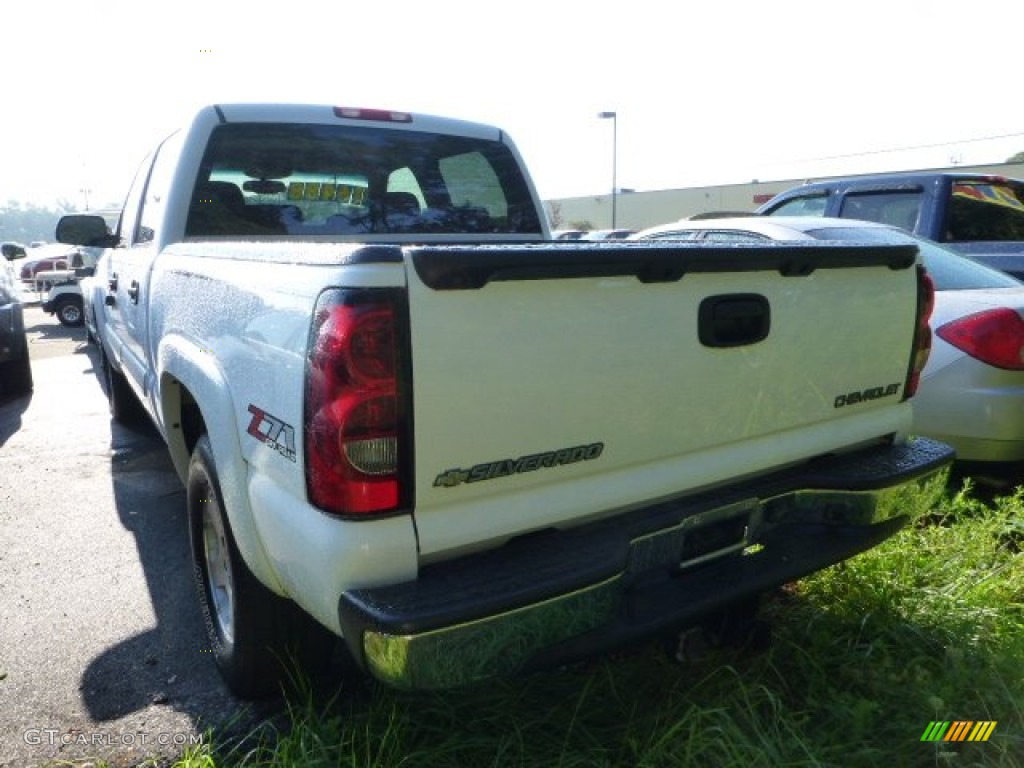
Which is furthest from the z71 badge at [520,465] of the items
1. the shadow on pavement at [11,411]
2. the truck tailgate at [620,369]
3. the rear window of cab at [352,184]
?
the shadow on pavement at [11,411]

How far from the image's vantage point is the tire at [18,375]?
727 cm

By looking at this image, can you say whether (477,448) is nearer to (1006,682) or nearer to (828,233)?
(1006,682)

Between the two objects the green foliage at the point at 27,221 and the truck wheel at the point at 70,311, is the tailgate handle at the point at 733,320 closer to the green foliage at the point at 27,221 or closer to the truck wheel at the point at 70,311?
the truck wheel at the point at 70,311

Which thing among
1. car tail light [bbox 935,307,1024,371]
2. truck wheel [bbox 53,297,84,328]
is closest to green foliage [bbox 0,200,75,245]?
truck wheel [bbox 53,297,84,328]

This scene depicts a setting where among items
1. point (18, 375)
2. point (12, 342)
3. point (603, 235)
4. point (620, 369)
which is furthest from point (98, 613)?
point (603, 235)

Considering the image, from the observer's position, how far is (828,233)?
4359 millimetres

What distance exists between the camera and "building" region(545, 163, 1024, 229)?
46.6 meters

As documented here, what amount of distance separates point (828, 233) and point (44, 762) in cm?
433

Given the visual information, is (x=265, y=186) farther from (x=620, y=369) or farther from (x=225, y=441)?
(x=620, y=369)

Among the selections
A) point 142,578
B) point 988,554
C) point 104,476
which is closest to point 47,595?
point 142,578

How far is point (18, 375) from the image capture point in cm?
740

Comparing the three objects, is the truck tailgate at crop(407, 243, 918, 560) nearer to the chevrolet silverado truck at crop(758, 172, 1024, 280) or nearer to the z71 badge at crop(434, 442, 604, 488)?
the z71 badge at crop(434, 442, 604, 488)

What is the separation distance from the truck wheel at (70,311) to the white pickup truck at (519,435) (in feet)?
42.9

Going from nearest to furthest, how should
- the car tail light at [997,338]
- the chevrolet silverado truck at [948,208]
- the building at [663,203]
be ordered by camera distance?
the car tail light at [997,338] < the chevrolet silverado truck at [948,208] < the building at [663,203]
